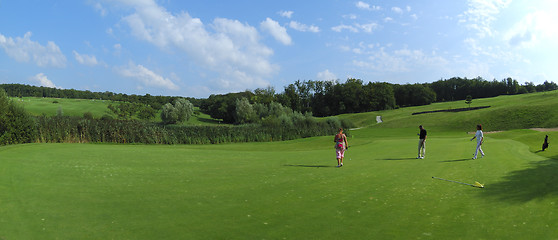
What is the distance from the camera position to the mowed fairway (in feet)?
22.9

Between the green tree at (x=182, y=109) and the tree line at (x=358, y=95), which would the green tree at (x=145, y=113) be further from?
the tree line at (x=358, y=95)

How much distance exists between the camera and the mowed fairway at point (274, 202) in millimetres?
6976

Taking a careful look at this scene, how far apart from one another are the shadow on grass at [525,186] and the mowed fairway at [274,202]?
29mm

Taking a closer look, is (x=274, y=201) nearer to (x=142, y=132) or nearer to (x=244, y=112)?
(x=142, y=132)

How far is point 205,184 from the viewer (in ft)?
38.7

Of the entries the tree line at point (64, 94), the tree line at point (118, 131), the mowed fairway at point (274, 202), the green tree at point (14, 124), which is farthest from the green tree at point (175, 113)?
the mowed fairway at point (274, 202)

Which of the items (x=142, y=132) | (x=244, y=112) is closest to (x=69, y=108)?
(x=244, y=112)

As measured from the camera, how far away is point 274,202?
366 inches

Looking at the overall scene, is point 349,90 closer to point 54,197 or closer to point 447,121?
point 447,121

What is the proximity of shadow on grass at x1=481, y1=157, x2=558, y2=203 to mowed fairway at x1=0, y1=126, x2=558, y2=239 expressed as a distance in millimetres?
29

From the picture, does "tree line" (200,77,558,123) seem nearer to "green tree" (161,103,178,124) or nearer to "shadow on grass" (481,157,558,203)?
"green tree" (161,103,178,124)

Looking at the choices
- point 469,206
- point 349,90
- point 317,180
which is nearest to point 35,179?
point 317,180

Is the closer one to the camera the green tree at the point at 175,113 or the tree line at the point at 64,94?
the green tree at the point at 175,113

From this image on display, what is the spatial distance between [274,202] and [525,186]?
27.0ft
